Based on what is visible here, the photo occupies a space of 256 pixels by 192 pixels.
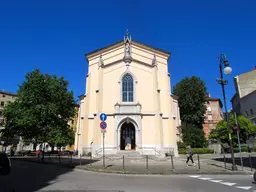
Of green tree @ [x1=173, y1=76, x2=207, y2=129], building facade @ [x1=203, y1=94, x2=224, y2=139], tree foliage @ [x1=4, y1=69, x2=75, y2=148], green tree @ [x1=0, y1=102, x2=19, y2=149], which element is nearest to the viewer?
tree foliage @ [x1=4, y1=69, x2=75, y2=148]

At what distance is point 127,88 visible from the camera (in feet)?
89.0

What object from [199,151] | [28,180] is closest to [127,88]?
[199,151]

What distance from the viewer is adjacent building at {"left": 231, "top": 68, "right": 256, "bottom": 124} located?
46594 millimetres

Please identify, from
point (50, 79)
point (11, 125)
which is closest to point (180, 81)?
point (50, 79)

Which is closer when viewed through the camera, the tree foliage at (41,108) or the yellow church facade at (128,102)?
the tree foliage at (41,108)

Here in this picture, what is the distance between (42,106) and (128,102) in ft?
33.4

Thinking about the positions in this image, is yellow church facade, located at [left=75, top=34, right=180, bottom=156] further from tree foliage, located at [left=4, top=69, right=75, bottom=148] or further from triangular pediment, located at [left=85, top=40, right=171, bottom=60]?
tree foliage, located at [left=4, top=69, right=75, bottom=148]

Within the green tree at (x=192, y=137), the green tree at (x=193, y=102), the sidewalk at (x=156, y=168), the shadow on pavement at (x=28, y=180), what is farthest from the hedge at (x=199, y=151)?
the shadow on pavement at (x=28, y=180)

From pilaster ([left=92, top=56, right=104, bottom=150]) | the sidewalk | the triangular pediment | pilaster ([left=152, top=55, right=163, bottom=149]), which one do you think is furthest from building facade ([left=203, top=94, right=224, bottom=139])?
the sidewalk

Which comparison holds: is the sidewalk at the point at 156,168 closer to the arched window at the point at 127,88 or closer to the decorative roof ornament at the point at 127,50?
the arched window at the point at 127,88

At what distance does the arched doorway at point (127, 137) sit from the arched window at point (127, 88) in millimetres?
3174

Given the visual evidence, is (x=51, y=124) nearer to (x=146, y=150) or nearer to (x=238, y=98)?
(x=146, y=150)

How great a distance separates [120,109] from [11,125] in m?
12.0

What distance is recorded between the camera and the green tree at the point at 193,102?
40.9 meters
